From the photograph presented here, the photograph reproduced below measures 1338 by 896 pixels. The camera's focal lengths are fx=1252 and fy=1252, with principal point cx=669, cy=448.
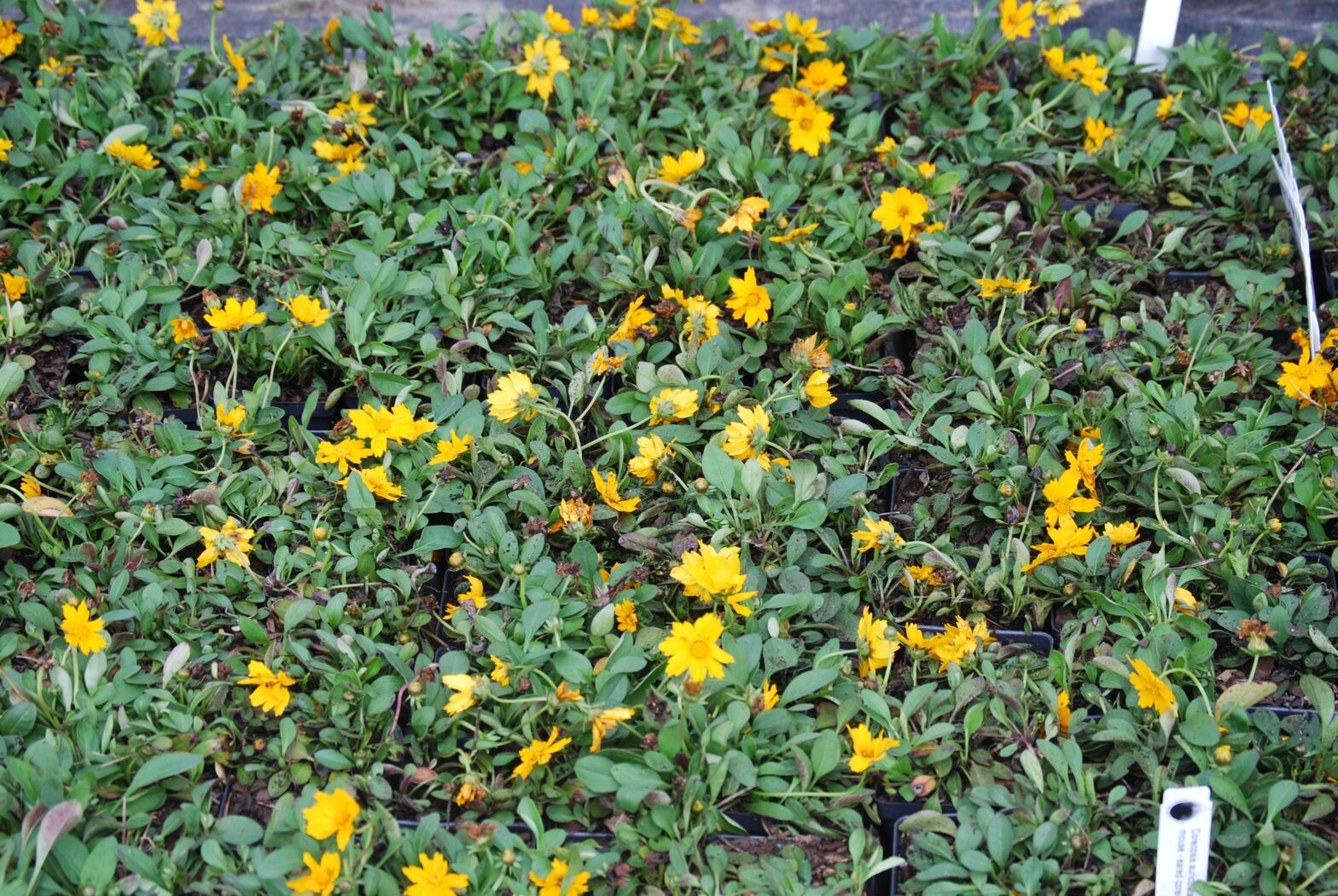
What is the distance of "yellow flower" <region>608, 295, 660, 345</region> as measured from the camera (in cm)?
214

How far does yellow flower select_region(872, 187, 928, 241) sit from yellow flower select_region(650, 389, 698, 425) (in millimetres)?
582

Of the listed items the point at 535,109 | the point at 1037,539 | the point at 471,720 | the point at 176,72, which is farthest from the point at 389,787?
the point at 176,72

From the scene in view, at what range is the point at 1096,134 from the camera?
2.51 meters

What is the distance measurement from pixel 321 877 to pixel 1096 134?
1.99 m

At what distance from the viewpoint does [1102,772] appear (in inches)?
66.1

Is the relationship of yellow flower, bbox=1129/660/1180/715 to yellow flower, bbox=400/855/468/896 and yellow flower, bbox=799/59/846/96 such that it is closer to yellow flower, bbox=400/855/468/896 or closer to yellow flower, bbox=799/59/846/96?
yellow flower, bbox=400/855/468/896

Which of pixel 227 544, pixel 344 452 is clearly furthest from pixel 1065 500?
pixel 227 544

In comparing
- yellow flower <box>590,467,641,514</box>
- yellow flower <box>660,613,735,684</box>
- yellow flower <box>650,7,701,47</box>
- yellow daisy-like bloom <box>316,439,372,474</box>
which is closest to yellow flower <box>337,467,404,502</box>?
yellow daisy-like bloom <box>316,439,372,474</box>

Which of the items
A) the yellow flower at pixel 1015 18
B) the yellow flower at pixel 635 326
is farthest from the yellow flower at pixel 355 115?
the yellow flower at pixel 1015 18

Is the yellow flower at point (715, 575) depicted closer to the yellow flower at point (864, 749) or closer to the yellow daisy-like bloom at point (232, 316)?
the yellow flower at point (864, 749)

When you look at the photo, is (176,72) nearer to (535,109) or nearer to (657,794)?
(535,109)

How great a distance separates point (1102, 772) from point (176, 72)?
7.57 ft

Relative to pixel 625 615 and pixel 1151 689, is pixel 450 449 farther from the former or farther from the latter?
pixel 1151 689

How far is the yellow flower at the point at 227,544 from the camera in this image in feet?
6.10
